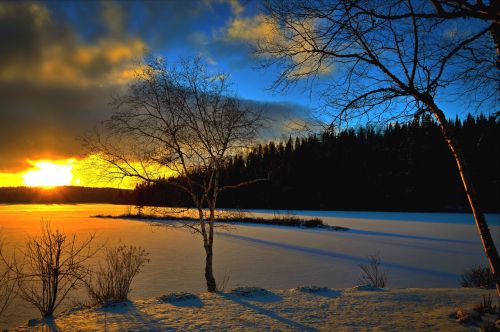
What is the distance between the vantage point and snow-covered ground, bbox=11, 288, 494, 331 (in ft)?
16.7

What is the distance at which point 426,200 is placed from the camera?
5494cm

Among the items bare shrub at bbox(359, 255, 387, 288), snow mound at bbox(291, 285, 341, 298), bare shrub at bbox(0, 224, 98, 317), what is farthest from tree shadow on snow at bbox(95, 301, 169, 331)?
bare shrub at bbox(359, 255, 387, 288)

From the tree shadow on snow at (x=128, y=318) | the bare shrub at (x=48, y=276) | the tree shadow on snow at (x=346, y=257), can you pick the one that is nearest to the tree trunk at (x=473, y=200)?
the tree shadow on snow at (x=128, y=318)

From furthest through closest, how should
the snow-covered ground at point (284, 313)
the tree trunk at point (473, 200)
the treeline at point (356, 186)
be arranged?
the treeline at point (356, 186) → the snow-covered ground at point (284, 313) → the tree trunk at point (473, 200)

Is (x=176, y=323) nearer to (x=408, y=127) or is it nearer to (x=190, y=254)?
(x=408, y=127)

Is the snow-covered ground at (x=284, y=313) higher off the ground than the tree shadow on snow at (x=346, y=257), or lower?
higher

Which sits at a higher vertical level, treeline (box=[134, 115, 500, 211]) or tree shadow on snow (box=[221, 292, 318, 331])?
treeline (box=[134, 115, 500, 211])

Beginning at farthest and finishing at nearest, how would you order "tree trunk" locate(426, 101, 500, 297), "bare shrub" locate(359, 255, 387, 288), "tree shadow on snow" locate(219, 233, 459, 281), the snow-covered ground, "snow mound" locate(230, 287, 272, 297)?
1. "tree shadow on snow" locate(219, 233, 459, 281)
2. "bare shrub" locate(359, 255, 387, 288)
3. "snow mound" locate(230, 287, 272, 297)
4. the snow-covered ground
5. "tree trunk" locate(426, 101, 500, 297)

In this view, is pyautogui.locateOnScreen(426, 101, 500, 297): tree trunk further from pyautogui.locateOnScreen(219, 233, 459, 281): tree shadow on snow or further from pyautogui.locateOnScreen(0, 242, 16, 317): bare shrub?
pyautogui.locateOnScreen(219, 233, 459, 281): tree shadow on snow

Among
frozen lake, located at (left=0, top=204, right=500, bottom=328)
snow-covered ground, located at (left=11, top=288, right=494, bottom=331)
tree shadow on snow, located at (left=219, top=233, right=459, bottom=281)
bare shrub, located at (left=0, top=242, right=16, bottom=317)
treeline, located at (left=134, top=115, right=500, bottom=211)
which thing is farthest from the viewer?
treeline, located at (left=134, top=115, right=500, bottom=211)

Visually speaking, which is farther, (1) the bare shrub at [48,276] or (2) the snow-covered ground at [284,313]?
(1) the bare shrub at [48,276]

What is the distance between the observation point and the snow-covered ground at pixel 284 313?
16.7ft

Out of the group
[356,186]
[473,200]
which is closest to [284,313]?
[473,200]

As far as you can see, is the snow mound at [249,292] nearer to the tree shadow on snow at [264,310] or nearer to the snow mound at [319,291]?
the tree shadow on snow at [264,310]
